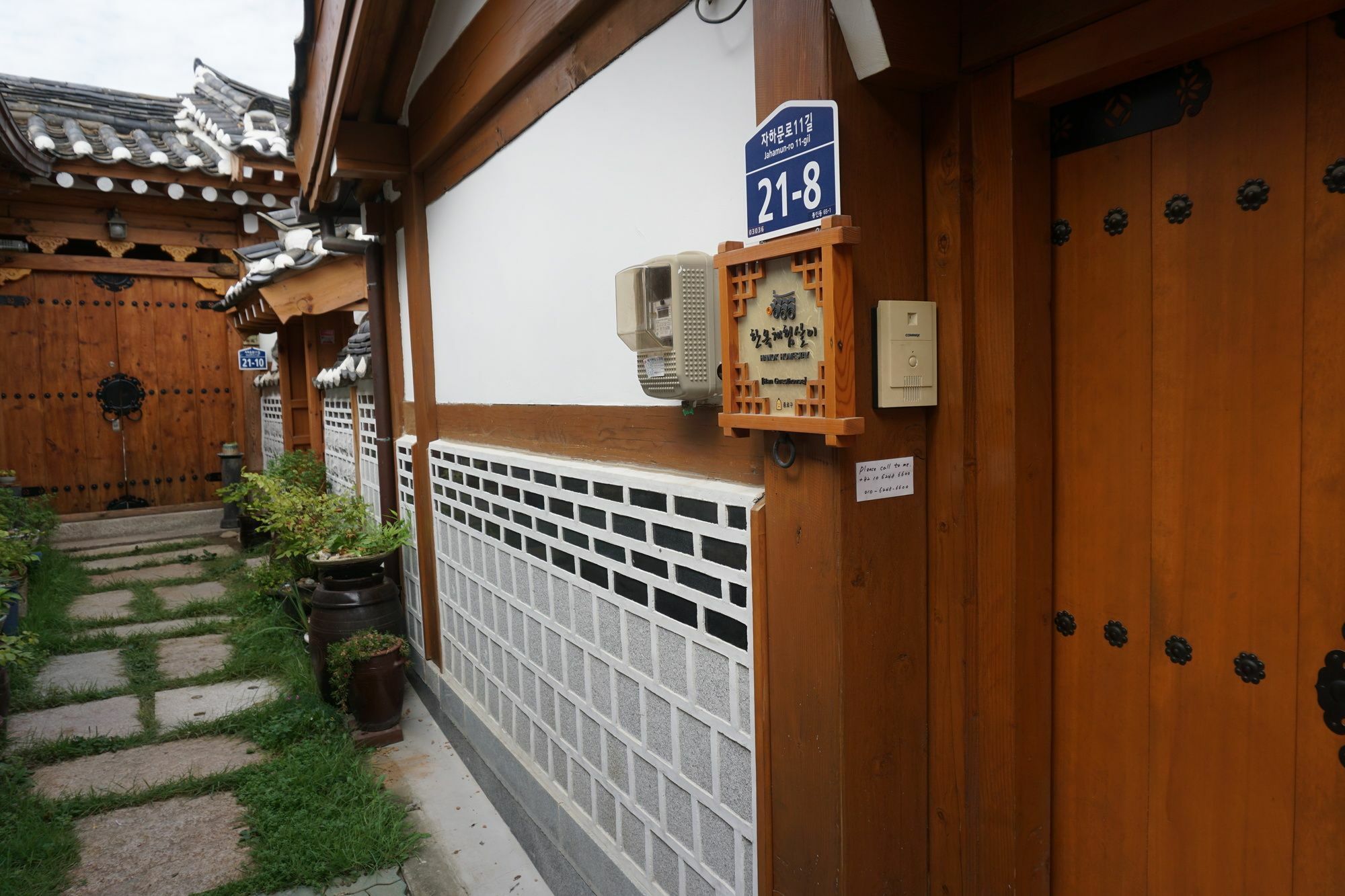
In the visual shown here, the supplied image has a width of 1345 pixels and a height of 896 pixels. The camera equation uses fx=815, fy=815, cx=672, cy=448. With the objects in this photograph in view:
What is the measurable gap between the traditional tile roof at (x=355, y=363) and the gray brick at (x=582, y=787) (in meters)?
3.36

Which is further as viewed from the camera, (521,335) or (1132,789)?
(521,335)

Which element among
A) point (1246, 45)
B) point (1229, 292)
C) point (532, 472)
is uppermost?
point (1246, 45)

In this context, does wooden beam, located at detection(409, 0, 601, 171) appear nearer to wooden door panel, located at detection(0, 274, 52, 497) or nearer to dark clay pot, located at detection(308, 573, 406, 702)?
dark clay pot, located at detection(308, 573, 406, 702)

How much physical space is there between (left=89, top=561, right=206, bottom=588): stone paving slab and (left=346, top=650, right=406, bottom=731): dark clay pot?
4.95m

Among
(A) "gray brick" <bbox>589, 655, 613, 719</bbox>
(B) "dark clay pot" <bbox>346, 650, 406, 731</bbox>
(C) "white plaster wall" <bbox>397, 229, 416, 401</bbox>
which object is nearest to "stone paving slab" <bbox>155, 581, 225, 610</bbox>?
(B) "dark clay pot" <bbox>346, 650, 406, 731</bbox>

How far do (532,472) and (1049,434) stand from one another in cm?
218

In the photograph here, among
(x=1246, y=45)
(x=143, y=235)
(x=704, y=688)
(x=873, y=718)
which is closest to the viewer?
(x=1246, y=45)

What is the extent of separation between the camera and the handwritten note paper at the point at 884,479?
1798 millimetres

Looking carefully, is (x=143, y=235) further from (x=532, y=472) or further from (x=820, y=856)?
(x=820, y=856)

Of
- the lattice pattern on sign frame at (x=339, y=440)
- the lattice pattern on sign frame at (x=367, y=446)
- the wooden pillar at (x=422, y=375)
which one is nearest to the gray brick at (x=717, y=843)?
the wooden pillar at (x=422, y=375)

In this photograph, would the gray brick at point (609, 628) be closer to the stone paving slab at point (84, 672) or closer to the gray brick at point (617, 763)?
the gray brick at point (617, 763)

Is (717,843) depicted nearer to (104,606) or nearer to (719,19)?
(719,19)

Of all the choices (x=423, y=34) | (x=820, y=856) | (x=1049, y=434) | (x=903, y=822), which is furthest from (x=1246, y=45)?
(x=423, y=34)

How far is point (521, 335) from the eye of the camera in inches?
143
